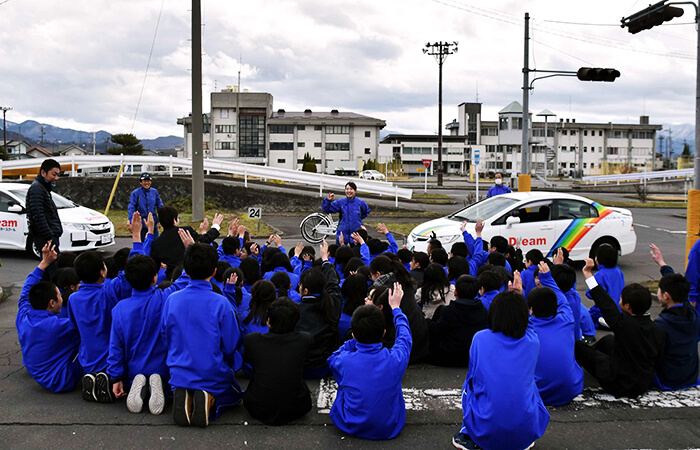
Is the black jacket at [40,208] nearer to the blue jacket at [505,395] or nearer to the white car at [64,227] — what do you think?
the white car at [64,227]

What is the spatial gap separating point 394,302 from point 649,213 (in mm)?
23554

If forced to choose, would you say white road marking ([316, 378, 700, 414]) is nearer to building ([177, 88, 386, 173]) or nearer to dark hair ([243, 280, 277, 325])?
dark hair ([243, 280, 277, 325])

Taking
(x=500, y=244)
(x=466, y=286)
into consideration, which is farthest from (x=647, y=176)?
(x=466, y=286)

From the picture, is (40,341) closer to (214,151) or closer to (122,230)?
(122,230)

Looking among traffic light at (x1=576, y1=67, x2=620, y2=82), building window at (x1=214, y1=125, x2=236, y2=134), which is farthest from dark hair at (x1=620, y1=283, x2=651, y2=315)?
building window at (x1=214, y1=125, x2=236, y2=134)

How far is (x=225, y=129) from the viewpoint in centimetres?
7950

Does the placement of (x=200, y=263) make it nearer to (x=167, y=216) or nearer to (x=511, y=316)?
(x=511, y=316)

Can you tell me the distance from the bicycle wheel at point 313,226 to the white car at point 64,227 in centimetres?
483

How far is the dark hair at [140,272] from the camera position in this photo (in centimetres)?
451

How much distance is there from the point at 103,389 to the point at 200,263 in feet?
4.82

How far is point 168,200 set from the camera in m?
21.6

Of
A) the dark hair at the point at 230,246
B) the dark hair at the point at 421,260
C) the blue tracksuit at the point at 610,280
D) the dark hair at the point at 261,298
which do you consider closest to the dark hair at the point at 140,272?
the dark hair at the point at 261,298

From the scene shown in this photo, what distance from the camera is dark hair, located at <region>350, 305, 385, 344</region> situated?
3895 millimetres

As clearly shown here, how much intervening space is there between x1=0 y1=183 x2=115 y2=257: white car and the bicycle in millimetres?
4885
